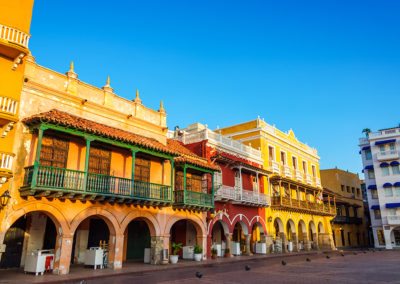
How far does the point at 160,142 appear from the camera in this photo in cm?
2164

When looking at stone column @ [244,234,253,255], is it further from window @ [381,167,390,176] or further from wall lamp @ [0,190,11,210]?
window @ [381,167,390,176]

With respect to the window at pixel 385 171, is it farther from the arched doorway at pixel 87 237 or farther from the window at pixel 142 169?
the arched doorway at pixel 87 237

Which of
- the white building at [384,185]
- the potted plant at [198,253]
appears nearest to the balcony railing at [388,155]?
the white building at [384,185]

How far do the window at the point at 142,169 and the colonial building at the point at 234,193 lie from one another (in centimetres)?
606

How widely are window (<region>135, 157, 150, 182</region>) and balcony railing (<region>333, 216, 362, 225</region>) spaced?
34.7 metres

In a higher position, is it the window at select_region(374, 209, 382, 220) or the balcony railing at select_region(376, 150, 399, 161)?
the balcony railing at select_region(376, 150, 399, 161)

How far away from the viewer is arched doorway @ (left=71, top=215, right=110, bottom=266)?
18750mm

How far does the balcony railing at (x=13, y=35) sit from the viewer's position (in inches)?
551

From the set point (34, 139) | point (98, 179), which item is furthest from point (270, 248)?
point (34, 139)

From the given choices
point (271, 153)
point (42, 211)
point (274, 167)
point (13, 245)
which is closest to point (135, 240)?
point (13, 245)

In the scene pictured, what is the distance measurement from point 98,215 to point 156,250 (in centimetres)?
451

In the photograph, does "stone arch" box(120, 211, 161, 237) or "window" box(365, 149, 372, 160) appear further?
"window" box(365, 149, 372, 160)

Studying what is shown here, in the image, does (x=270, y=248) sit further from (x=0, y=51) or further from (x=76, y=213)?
(x=0, y=51)

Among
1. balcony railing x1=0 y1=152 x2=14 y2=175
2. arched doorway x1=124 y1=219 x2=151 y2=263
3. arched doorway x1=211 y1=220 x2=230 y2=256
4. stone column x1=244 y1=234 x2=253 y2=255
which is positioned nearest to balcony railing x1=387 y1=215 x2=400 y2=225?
stone column x1=244 y1=234 x2=253 y2=255
